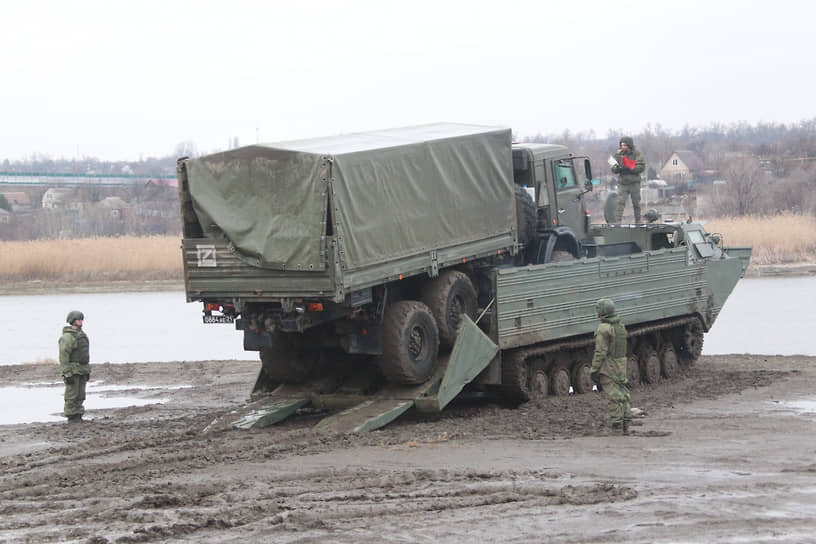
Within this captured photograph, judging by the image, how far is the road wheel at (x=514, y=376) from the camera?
14266 millimetres

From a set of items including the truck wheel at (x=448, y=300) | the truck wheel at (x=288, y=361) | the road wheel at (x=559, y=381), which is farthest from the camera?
the road wheel at (x=559, y=381)

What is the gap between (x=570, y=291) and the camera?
15.2m

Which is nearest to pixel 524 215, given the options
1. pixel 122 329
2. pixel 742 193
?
pixel 122 329

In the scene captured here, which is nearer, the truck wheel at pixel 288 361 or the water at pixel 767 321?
the truck wheel at pixel 288 361

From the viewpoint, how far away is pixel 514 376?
1425 centimetres

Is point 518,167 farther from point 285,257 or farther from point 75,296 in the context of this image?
point 75,296

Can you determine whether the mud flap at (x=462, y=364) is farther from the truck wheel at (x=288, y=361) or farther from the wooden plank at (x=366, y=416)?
the truck wheel at (x=288, y=361)

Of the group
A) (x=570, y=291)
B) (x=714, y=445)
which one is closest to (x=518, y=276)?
(x=570, y=291)

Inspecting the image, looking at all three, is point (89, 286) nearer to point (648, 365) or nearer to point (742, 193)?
point (648, 365)

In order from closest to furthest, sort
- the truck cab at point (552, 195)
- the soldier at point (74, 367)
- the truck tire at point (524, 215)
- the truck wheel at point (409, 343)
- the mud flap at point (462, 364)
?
1. the truck wheel at point (409, 343)
2. the mud flap at point (462, 364)
3. the soldier at point (74, 367)
4. the truck tire at point (524, 215)
5. the truck cab at point (552, 195)

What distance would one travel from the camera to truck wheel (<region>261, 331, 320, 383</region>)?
14.2 metres

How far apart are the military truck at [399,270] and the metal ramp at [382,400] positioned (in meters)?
0.03

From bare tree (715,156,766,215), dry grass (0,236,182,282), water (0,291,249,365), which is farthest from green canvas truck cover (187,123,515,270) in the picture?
bare tree (715,156,766,215)

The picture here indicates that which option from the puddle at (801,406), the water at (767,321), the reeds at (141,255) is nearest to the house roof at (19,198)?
the reeds at (141,255)
